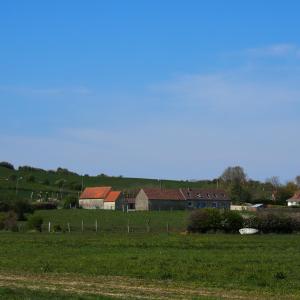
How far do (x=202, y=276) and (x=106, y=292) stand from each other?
5.72 meters

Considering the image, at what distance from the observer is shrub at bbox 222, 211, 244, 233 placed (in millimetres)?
58062

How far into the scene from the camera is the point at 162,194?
127500 millimetres

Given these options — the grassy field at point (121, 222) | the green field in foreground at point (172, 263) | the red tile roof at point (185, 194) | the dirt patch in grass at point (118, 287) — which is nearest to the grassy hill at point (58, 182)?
the red tile roof at point (185, 194)

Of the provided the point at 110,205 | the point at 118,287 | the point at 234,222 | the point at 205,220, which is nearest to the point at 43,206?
the point at 110,205

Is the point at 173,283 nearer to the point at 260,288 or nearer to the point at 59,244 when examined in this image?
the point at 260,288

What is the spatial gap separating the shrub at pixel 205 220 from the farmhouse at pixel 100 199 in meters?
80.6

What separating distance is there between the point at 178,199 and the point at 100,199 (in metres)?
21.8

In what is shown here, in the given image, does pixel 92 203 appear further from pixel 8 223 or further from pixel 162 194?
pixel 8 223

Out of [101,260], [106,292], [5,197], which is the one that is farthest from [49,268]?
[5,197]

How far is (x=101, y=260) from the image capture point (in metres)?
27.9

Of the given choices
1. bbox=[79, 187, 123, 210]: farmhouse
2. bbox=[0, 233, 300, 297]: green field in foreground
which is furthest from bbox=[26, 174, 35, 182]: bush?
bbox=[0, 233, 300, 297]: green field in foreground

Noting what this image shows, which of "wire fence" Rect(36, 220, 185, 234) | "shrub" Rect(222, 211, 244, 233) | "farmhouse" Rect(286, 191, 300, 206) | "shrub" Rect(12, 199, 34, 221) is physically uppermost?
"farmhouse" Rect(286, 191, 300, 206)

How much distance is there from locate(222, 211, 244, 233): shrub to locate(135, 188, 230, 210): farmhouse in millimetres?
66391

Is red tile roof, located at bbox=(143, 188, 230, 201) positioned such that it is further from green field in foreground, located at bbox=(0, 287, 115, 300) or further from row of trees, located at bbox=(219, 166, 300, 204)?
green field in foreground, located at bbox=(0, 287, 115, 300)
